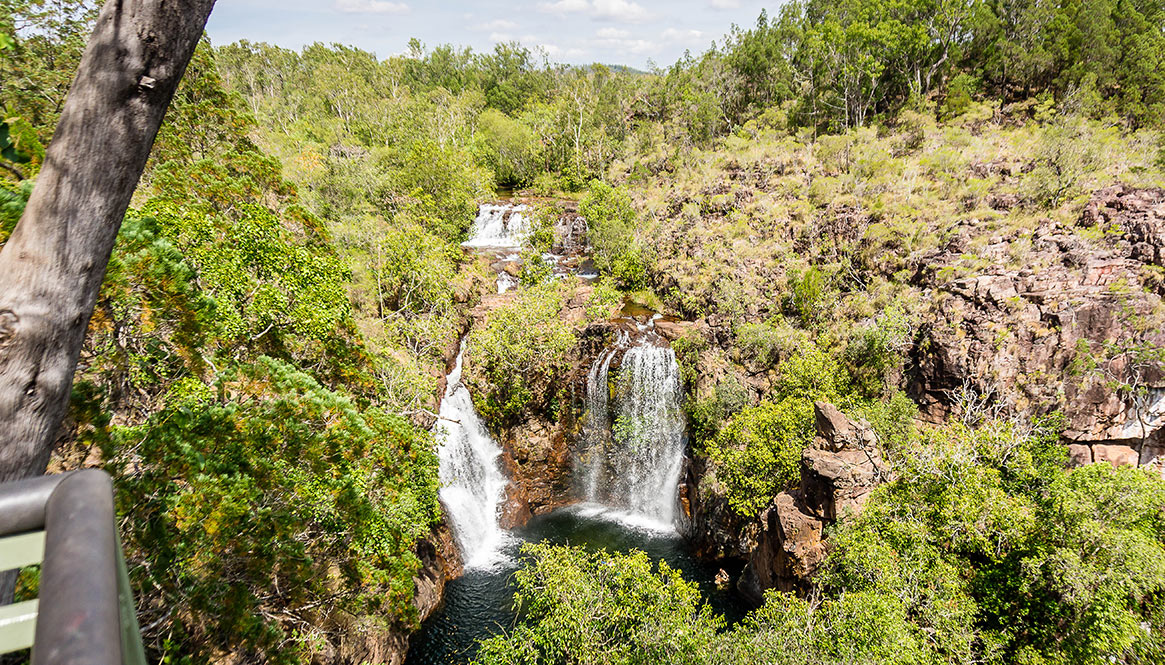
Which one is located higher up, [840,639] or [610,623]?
[840,639]

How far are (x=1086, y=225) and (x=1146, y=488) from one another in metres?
15.5

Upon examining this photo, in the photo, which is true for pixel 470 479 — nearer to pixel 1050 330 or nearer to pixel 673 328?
pixel 673 328

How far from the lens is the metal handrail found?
0.73m

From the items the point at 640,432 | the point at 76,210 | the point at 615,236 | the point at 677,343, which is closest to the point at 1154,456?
the point at 677,343

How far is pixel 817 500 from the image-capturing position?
1559cm

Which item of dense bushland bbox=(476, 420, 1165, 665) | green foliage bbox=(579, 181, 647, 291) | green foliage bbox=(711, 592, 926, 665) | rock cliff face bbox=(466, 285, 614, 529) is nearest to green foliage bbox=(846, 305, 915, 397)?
dense bushland bbox=(476, 420, 1165, 665)

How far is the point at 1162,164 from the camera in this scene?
79.4 feet

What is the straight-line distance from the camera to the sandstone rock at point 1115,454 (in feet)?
47.5

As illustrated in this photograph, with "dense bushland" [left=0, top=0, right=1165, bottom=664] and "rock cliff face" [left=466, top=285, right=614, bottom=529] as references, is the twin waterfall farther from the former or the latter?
"dense bushland" [left=0, top=0, right=1165, bottom=664]

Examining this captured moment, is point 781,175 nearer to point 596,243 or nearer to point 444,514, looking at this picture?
point 596,243

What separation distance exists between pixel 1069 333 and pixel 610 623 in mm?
16090

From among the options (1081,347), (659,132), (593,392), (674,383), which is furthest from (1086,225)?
(659,132)

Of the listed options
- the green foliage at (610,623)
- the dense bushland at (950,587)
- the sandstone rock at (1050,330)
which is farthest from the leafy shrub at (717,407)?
the green foliage at (610,623)

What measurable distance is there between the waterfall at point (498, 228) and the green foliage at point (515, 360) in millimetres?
15879
